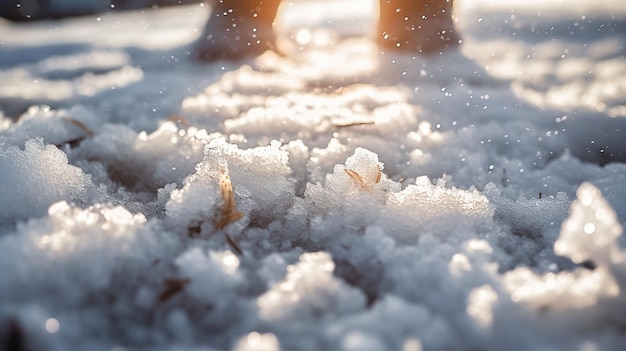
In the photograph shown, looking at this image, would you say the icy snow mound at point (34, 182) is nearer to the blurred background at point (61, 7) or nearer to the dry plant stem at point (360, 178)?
the dry plant stem at point (360, 178)

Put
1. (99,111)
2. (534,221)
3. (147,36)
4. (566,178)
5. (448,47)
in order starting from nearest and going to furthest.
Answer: (534,221) < (566,178) < (99,111) < (448,47) < (147,36)

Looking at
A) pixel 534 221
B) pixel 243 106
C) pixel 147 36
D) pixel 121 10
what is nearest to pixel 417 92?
pixel 243 106

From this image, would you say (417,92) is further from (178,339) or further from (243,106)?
(178,339)

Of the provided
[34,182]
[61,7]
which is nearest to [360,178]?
[34,182]

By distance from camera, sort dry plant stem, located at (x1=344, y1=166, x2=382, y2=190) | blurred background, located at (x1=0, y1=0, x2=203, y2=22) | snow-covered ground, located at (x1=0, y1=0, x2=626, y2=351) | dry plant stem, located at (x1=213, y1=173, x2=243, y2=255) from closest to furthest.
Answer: snow-covered ground, located at (x1=0, y1=0, x2=626, y2=351), dry plant stem, located at (x1=213, y1=173, x2=243, y2=255), dry plant stem, located at (x1=344, y1=166, x2=382, y2=190), blurred background, located at (x1=0, y1=0, x2=203, y2=22)

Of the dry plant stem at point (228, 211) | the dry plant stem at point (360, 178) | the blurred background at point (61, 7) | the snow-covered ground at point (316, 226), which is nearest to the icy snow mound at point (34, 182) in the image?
the snow-covered ground at point (316, 226)

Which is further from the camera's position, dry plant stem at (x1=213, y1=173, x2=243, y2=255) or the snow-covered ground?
dry plant stem at (x1=213, y1=173, x2=243, y2=255)

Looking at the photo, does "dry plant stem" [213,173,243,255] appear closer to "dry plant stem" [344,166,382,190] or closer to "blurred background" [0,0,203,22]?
"dry plant stem" [344,166,382,190]

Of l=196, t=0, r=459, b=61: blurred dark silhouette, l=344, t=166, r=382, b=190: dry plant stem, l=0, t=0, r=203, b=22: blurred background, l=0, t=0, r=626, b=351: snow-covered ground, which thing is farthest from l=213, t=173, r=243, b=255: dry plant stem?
l=0, t=0, r=203, b=22: blurred background
